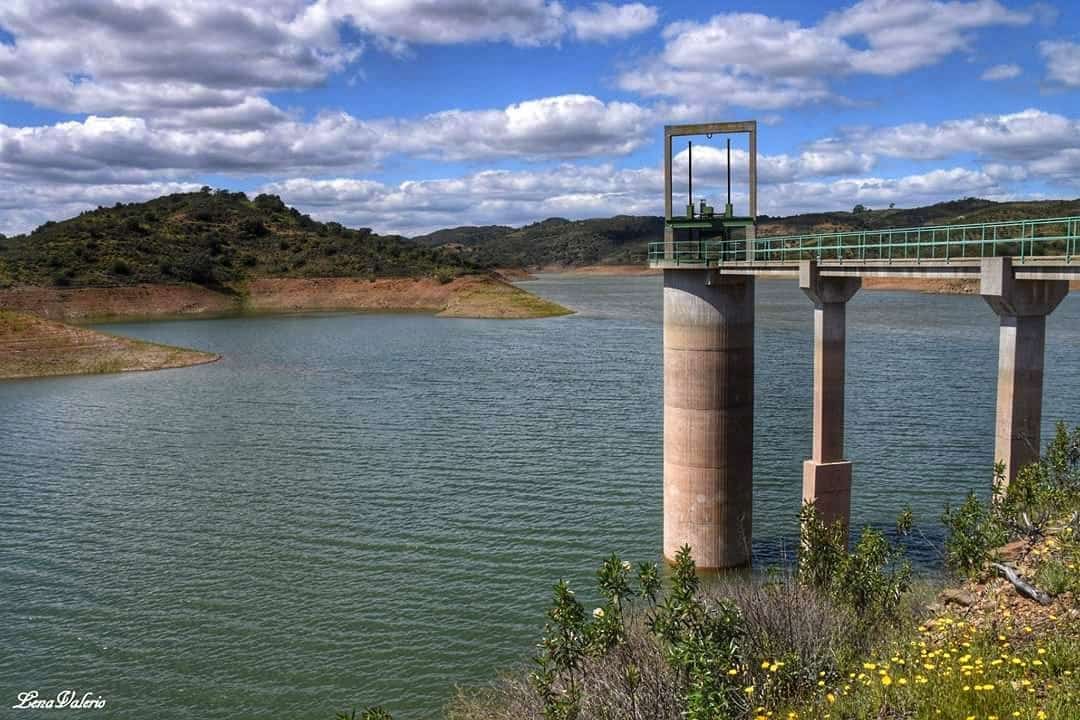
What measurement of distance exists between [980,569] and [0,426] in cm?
4473

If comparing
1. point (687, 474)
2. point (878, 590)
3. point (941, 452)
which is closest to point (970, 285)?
Answer: point (941, 452)

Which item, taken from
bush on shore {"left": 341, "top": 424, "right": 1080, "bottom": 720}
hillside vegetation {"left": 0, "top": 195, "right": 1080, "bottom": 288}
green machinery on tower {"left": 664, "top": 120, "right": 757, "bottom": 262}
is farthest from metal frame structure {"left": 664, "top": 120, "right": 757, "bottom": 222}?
hillside vegetation {"left": 0, "top": 195, "right": 1080, "bottom": 288}

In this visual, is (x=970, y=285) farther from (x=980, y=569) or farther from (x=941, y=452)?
(x=980, y=569)

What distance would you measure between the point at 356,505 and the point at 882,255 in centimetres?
1719

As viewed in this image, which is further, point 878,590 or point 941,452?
point 941,452

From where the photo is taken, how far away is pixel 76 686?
56.1 feet

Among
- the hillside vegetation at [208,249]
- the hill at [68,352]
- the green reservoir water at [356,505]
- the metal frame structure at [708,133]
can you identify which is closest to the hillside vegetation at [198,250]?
the hillside vegetation at [208,249]

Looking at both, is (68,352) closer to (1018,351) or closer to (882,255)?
(882,255)

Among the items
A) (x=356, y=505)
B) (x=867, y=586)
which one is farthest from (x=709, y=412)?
(x=356, y=505)

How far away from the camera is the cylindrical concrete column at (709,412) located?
71.5ft

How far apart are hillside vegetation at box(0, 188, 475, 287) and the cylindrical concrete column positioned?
117 m

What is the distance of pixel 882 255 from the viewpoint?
789 inches
